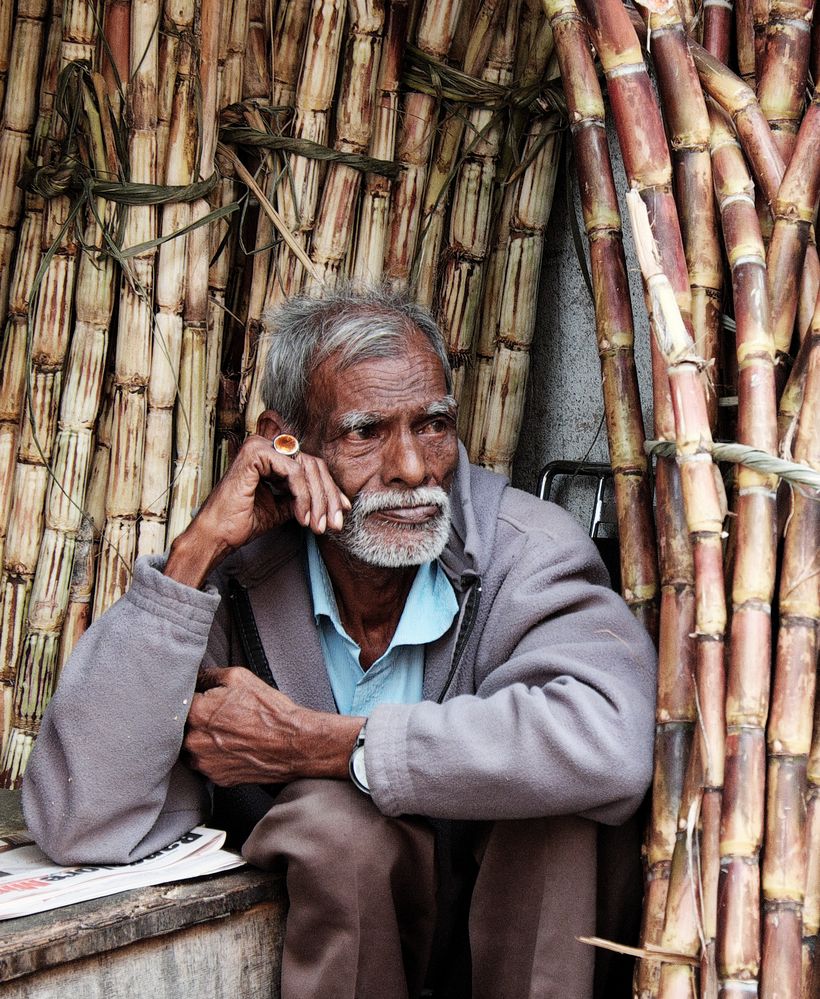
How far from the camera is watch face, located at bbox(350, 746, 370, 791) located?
82.1 inches

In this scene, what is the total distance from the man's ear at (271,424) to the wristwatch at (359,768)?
77 cm

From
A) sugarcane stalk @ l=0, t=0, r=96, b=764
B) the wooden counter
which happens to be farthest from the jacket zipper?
sugarcane stalk @ l=0, t=0, r=96, b=764

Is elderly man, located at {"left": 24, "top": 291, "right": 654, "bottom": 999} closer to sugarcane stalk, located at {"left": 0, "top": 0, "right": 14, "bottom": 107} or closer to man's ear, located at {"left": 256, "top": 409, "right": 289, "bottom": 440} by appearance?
man's ear, located at {"left": 256, "top": 409, "right": 289, "bottom": 440}

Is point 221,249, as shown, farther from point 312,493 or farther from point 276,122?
point 312,493

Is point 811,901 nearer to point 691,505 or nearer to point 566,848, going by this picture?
point 566,848

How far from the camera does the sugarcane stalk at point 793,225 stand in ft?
6.59

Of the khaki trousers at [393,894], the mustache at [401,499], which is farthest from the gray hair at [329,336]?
the khaki trousers at [393,894]

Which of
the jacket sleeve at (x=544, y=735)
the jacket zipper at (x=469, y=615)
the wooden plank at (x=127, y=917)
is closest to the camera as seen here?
the wooden plank at (x=127, y=917)

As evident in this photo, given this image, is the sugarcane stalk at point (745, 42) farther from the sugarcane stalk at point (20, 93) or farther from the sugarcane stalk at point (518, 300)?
the sugarcane stalk at point (20, 93)

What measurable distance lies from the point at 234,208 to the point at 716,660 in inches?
62.8

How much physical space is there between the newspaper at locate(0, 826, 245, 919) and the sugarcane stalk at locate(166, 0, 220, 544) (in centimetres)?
85

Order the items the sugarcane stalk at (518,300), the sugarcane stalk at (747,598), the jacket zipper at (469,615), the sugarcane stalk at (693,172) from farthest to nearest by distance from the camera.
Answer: the sugarcane stalk at (518,300) < the jacket zipper at (469,615) < the sugarcane stalk at (693,172) < the sugarcane stalk at (747,598)

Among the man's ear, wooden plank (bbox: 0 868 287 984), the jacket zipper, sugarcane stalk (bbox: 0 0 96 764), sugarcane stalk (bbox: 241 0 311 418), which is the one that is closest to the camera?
wooden plank (bbox: 0 868 287 984)

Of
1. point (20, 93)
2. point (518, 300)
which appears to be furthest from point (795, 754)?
point (20, 93)
